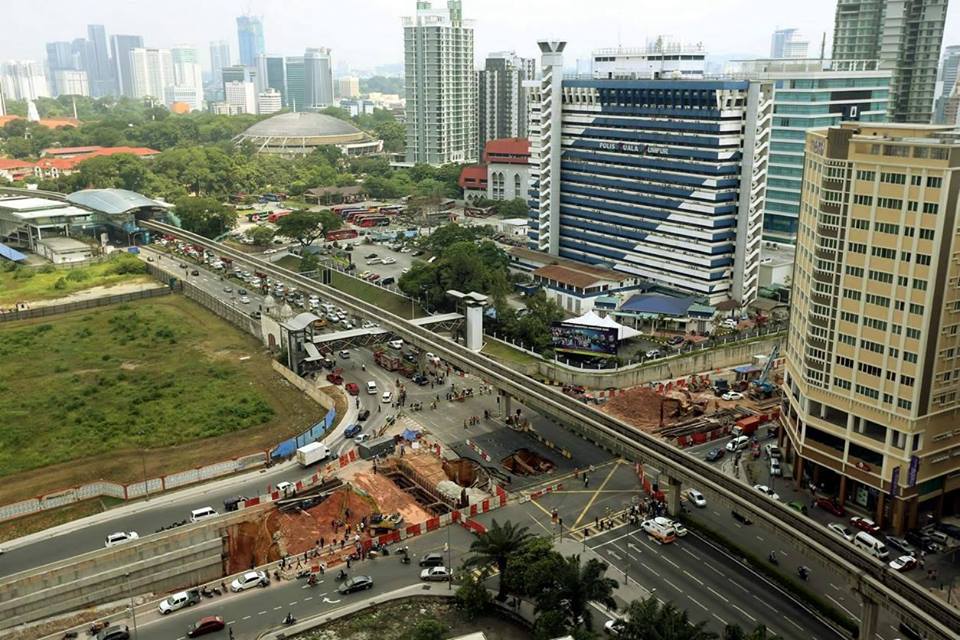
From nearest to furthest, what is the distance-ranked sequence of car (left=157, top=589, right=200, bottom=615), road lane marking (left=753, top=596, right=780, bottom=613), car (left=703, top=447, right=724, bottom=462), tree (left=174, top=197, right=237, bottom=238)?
road lane marking (left=753, top=596, right=780, bottom=613)
car (left=157, top=589, right=200, bottom=615)
car (left=703, top=447, right=724, bottom=462)
tree (left=174, top=197, right=237, bottom=238)

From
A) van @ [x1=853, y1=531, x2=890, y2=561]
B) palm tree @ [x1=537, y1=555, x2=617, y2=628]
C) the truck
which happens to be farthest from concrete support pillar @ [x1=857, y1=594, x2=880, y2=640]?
the truck

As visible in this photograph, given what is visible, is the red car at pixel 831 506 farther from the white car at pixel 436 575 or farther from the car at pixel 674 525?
the white car at pixel 436 575

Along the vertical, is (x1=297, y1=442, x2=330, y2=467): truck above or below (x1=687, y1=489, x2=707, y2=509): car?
above

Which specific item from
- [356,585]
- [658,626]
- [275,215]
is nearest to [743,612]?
[658,626]

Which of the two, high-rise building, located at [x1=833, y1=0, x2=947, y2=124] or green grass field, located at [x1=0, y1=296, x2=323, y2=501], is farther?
high-rise building, located at [x1=833, y1=0, x2=947, y2=124]

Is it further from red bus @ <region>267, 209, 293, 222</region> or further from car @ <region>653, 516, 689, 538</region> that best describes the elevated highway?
red bus @ <region>267, 209, 293, 222</region>

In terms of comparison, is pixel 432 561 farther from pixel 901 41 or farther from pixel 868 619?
pixel 901 41

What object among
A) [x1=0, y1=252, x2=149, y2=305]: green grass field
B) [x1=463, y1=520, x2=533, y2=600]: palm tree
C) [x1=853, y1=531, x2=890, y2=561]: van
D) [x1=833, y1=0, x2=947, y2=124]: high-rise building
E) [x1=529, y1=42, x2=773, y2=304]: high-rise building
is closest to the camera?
[x1=463, y1=520, x2=533, y2=600]: palm tree

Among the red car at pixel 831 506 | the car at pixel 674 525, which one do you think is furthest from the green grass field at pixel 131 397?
the red car at pixel 831 506

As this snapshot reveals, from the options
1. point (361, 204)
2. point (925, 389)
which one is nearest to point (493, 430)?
point (925, 389)
